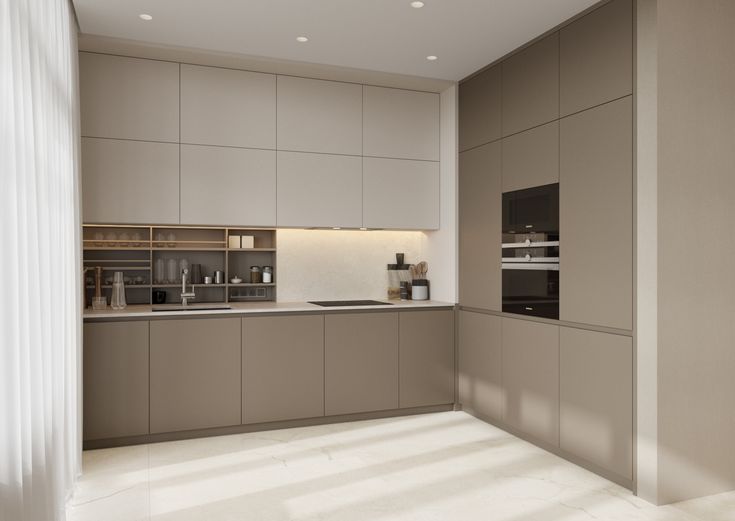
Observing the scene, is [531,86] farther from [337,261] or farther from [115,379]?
[115,379]

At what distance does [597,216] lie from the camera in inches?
132

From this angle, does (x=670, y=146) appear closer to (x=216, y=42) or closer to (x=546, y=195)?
(x=546, y=195)

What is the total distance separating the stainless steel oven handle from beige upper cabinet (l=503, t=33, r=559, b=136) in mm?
956

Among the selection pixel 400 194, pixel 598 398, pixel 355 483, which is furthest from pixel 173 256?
pixel 598 398

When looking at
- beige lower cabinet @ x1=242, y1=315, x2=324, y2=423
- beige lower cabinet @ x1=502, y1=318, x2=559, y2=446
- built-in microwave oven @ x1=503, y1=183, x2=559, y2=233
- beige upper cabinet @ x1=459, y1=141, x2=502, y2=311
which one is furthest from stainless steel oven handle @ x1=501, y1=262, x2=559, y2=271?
beige lower cabinet @ x1=242, y1=315, x2=324, y2=423

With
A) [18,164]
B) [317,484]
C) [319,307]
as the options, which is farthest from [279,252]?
[18,164]

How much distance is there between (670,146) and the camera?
2982 millimetres

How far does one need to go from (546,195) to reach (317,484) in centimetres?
233

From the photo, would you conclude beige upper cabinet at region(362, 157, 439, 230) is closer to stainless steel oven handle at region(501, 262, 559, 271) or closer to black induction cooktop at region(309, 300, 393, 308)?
black induction cooktop at region(309, 300, 393, 308)

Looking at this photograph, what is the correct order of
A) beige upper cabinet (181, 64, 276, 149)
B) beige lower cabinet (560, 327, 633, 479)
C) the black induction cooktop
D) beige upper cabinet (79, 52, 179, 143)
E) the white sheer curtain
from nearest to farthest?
1. the white sheer curtain
2. beige lower cabinet (560, 327, 633, 479)
3. beige upper cabinet (79, 52, 179, 143)
4. beige upper cabinet (181, 64, 276, 149)
5. the black induction cooktop

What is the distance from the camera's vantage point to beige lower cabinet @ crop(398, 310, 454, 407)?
4648 mm

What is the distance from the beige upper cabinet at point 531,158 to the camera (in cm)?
373

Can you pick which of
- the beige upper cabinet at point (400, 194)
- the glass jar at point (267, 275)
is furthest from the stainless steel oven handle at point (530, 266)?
the glass jar at point (267, 275)

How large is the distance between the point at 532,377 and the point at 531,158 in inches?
59.7
